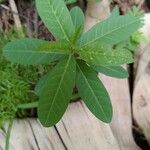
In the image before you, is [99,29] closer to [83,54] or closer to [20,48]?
[83,54]

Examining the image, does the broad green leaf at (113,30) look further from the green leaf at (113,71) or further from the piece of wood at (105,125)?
the piece of wood at (105,125)

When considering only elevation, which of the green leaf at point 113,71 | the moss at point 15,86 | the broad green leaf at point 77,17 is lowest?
the moss at point 15,86

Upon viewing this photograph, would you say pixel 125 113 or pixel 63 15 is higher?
pixel 63 15

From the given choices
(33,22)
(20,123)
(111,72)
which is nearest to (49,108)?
(111,72)

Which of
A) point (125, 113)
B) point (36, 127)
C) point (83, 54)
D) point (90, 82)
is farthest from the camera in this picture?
point (125, 113)

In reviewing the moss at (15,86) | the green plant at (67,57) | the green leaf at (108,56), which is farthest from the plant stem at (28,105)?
the green leaf at (108,56)

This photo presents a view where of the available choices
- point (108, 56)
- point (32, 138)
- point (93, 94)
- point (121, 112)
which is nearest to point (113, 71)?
point (93, 94)

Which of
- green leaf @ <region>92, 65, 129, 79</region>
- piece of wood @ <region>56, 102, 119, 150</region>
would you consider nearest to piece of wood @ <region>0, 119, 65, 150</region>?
piece of wood @ <region>56, 102, 119, 150</region>

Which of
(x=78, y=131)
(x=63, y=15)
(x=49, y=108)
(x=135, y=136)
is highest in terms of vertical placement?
(x=63, y=15)

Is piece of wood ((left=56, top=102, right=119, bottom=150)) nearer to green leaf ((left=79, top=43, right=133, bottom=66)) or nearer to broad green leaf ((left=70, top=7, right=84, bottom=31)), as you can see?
broad green leaf ((left=70, top=7, right=84, bottom=31))
